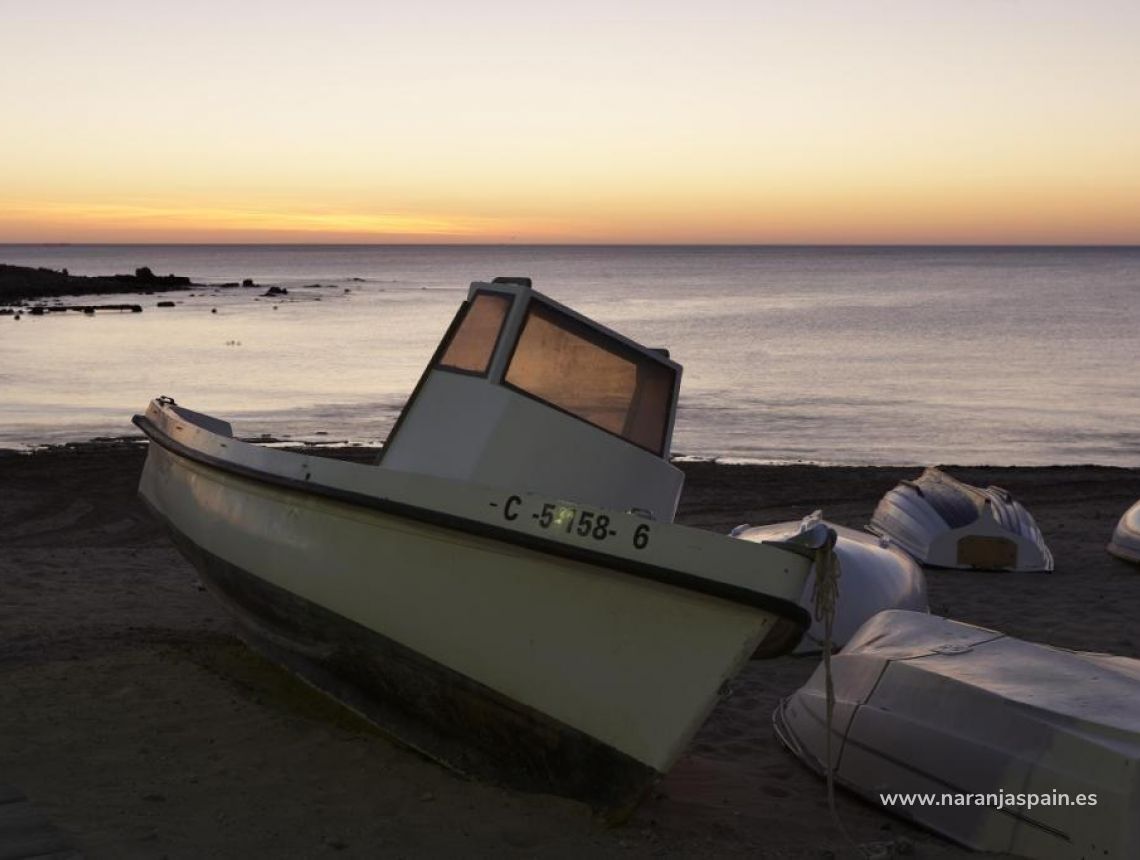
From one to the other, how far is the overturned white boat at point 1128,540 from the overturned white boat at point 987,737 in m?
6.20

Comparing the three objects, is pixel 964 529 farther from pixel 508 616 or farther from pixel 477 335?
pixel 508 616

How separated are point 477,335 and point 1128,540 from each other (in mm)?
8726

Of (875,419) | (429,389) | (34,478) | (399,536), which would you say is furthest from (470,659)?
(875,419)

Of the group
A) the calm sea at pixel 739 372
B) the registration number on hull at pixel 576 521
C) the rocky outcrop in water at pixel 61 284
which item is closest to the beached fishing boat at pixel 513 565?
the registration number on hull at pixel 576 521

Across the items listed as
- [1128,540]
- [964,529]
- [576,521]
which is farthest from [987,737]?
[1128,540]

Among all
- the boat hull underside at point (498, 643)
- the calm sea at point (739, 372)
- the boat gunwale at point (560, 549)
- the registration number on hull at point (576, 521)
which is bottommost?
the calm sea at point (739, 372)

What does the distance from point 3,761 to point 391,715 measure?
6.35ft

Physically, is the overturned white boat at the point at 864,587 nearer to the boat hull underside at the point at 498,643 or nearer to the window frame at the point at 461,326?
the window frame at the point at 461,326

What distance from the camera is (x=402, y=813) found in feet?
19.4

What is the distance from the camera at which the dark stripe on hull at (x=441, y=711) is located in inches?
235

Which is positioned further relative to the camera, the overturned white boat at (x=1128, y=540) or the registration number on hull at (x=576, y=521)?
the overturned white boat at (x=1128, y=540)

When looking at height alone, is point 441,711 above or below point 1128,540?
above

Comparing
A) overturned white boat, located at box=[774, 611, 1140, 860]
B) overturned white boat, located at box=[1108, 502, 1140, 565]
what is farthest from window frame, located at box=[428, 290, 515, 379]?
overturned white boat, located at box=[1108, 502, 1140, 565]

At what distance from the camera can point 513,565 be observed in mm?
5902
